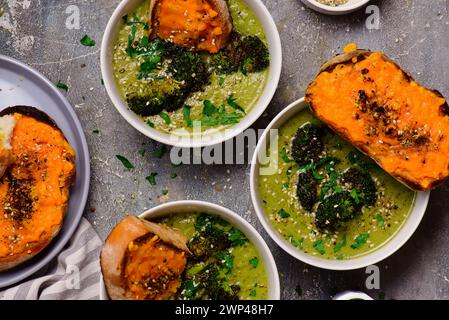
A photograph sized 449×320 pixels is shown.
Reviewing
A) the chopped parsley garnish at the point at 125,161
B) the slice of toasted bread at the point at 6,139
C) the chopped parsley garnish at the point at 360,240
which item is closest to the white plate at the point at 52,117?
the chopped parsley garnish at the point at 125,161

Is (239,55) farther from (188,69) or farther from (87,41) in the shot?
(87,41)

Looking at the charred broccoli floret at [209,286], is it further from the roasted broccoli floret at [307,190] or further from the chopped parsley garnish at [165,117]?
the chopped parsley garnish at [165,117]

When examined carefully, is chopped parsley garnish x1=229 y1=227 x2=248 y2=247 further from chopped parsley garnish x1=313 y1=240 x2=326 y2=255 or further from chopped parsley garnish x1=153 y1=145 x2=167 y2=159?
chopped parsley garnish x1=153 y1=145 x2=167 y2=159

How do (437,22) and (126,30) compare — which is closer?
(126,30)

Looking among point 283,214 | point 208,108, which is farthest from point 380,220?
point 208,108
